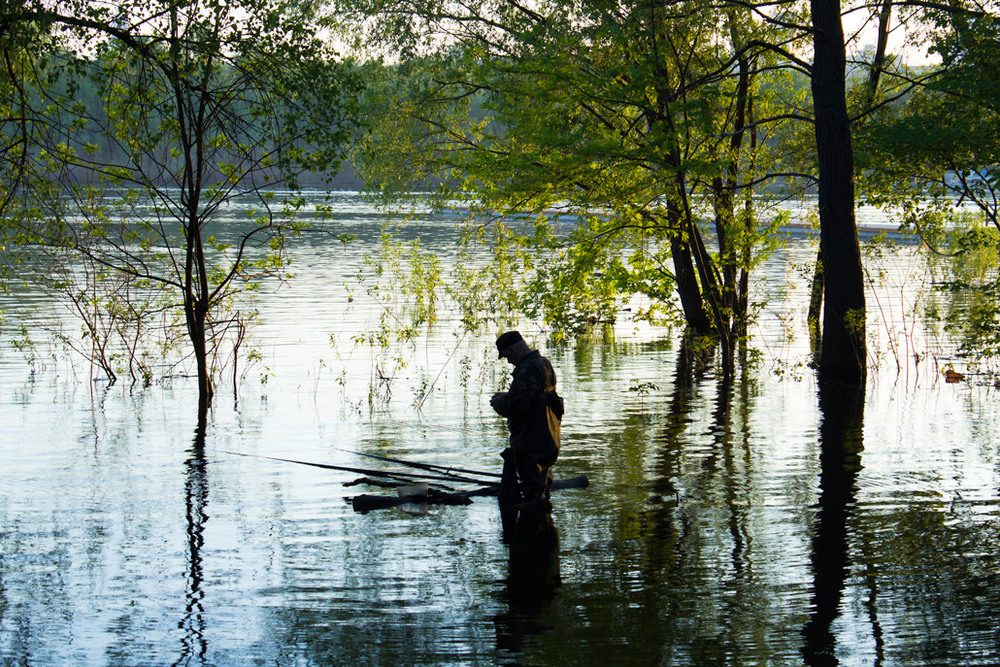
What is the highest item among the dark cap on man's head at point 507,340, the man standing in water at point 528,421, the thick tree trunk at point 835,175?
the thick tree trunk at point 835,175

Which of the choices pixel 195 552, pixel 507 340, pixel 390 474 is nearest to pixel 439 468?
pixel 390 474

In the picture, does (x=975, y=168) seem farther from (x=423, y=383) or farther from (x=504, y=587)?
(x=504, y=587)

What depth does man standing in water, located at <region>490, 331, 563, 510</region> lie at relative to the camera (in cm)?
993

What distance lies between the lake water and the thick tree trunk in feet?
5.00

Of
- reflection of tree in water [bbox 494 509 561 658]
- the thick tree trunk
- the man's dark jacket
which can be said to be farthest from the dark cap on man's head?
the thick tree trunk

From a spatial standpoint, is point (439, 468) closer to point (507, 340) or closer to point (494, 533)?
point (494, 533)

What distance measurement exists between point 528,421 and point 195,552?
3113 mm

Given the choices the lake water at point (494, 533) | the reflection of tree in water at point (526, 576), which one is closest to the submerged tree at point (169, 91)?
the lake water at point (494, 533)

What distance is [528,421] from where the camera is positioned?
33.2ft

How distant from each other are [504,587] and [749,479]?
439 centimetres

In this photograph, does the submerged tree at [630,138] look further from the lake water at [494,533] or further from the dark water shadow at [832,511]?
the dark water shadow at [832,511]

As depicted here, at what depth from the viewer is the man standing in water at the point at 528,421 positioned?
993 centimetres

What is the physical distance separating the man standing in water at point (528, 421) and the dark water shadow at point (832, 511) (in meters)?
2.49

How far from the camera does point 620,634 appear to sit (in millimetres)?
7262
